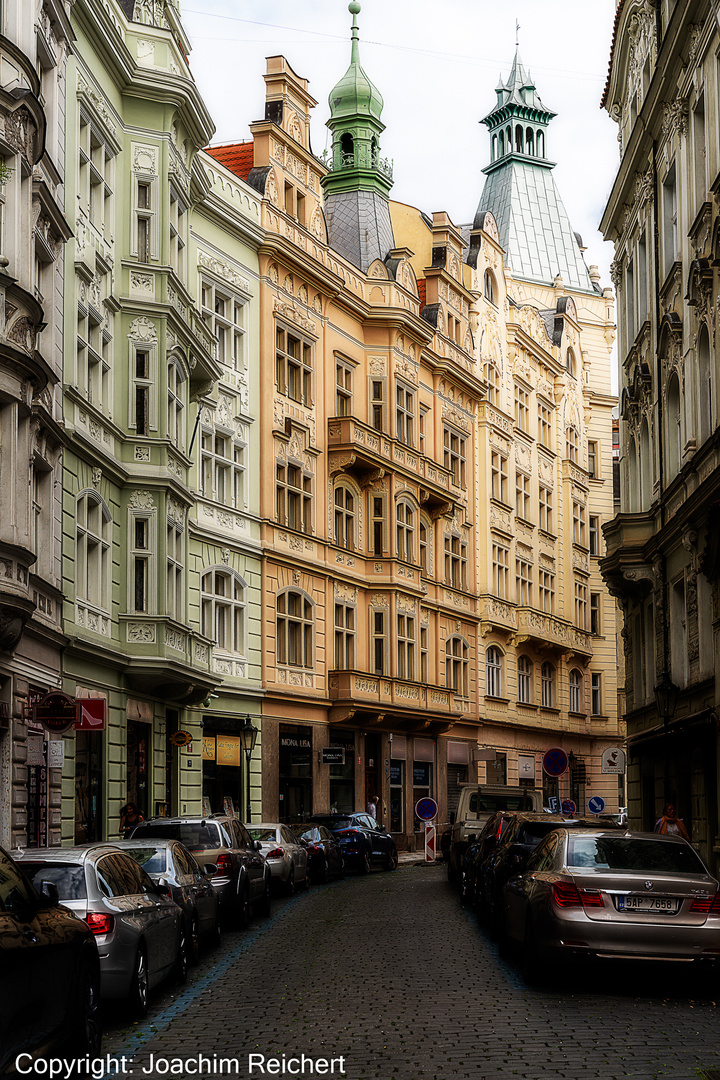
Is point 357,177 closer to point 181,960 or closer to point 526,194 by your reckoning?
point 526,194

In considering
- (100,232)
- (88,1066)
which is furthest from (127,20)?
(88,1066)

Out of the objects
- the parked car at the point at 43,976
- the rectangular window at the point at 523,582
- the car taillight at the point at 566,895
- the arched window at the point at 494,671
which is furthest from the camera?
the rectangular window at the point at 523,582

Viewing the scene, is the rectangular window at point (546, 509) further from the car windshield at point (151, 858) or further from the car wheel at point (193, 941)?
the car windshield at point (151, 858)

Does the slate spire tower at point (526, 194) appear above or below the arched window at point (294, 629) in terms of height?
above

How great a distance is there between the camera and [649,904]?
1330 cm

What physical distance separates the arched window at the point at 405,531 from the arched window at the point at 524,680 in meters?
14.4

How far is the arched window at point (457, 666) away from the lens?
181 ft

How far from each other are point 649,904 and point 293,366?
32.5 m

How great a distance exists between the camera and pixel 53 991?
8.54 meters

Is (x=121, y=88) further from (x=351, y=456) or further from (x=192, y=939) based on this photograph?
(x=192, y=939)

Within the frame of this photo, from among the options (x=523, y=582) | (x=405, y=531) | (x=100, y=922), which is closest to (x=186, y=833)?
(x=100, y=922)

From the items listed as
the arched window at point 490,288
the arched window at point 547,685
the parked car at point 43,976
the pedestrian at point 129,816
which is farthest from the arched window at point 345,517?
the parked car at point 43,976

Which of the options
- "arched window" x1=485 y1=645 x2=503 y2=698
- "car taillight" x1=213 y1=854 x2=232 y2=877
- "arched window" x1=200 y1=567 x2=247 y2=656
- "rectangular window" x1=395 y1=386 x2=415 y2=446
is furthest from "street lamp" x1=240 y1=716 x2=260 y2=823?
"arched window" x1=485 y1=645 x2=503 y2=698

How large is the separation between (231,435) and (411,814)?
16.9 m
